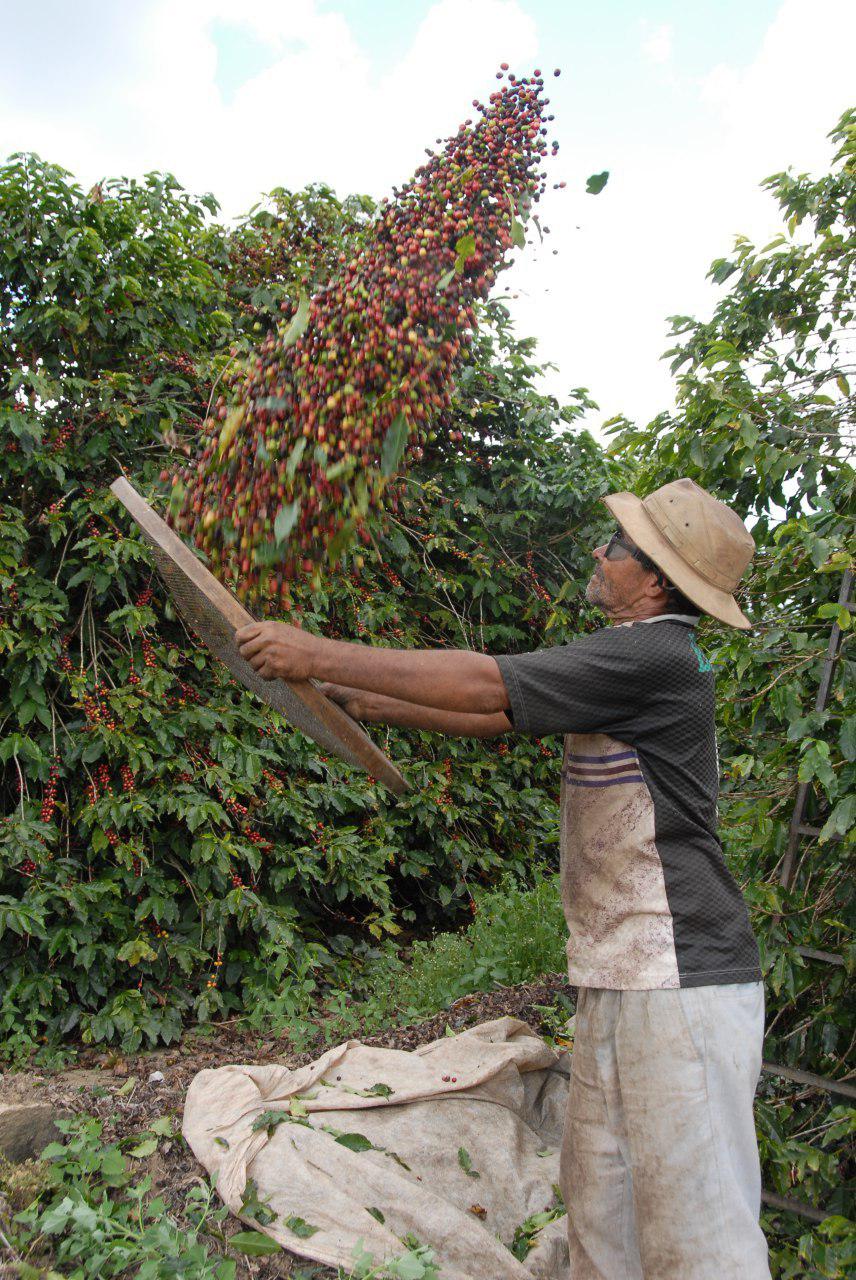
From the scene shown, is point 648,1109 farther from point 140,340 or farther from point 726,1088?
point 140,340

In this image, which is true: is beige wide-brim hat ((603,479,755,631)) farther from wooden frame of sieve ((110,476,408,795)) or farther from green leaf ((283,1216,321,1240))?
green leaf ((283,1216,321,1240))

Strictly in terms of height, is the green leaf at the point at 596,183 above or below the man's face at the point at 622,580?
above

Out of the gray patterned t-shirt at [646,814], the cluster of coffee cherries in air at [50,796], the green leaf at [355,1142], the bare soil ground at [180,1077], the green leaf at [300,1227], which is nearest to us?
the gray patterned t-shirt at [646,814]

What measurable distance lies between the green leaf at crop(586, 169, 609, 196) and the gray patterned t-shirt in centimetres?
124

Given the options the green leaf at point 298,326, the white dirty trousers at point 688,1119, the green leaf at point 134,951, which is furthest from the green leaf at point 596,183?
the green leaf at point 134,951

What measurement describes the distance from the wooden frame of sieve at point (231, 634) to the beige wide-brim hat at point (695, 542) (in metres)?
0.77

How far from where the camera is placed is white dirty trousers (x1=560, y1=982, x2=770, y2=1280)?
194 centimetres

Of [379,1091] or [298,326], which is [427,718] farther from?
[379,1091]

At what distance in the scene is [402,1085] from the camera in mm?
3127

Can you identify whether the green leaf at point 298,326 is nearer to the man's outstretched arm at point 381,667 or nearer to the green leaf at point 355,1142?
the man's outstretched arm at point 381,667

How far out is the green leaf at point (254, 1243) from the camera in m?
2.27

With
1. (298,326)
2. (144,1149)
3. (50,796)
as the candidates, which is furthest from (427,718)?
(50,796)

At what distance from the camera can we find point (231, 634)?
210cm

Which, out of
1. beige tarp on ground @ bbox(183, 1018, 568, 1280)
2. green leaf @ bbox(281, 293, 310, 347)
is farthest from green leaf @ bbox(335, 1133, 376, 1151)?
→ green leaf @ bbox(281, 293, 310, 347)
